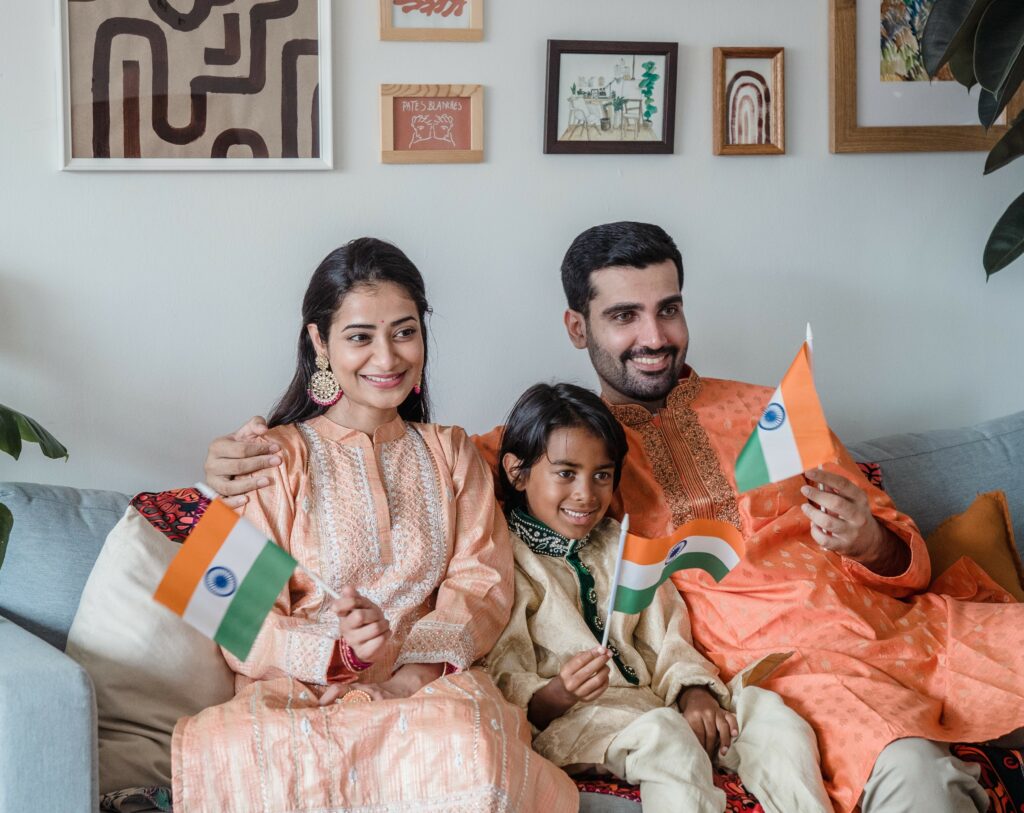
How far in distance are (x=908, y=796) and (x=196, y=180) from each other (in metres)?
1.86

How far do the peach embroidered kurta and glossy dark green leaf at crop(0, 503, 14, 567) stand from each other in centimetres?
41

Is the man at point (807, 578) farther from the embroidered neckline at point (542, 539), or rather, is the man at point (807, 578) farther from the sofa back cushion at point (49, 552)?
the sofa back cushion at point (49, 552)

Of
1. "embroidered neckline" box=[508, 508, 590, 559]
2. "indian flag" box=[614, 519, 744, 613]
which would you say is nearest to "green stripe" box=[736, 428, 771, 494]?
"indian flag" box=[614, 519, 744, 613]

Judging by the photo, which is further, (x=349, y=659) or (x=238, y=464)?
(x=238, y=464)

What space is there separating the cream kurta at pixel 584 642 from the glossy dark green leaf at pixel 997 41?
4.05ft

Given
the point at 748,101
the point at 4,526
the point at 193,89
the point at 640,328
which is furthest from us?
A: the point at 748,101

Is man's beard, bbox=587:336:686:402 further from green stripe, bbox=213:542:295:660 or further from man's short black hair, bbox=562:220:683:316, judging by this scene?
green stripe, bbox=213:542:295:660

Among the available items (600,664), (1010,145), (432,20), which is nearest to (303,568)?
(600,664)

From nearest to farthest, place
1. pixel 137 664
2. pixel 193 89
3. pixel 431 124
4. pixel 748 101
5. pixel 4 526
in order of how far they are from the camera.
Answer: pixel 137 664
pixel 4 526
pixel 193 89
pixel 431 124
pixel 748 101

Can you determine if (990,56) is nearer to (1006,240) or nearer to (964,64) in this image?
(964,64)

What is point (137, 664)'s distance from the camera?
1.92m

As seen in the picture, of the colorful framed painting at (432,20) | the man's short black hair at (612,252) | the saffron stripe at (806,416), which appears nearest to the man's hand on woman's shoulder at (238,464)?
the man's short black hair at (612,252)

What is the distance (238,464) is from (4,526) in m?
0.41

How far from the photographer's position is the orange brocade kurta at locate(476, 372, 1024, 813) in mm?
1968
